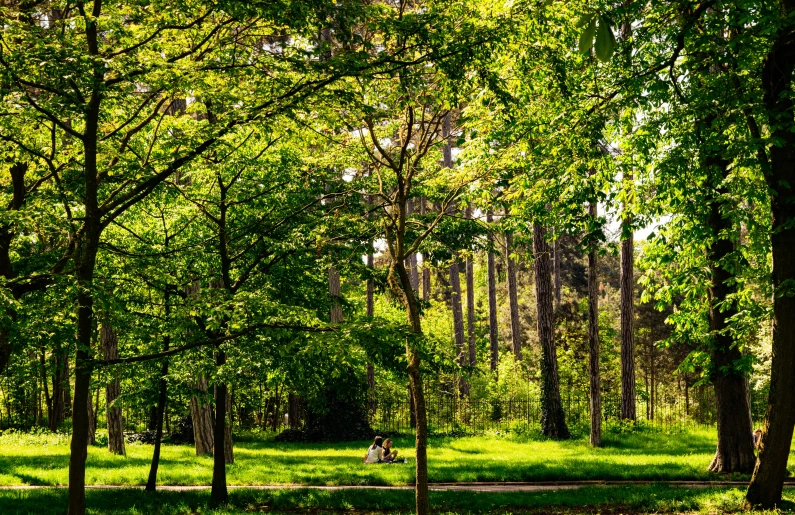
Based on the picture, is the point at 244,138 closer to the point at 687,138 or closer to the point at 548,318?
the point at 687,138

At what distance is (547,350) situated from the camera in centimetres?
2144

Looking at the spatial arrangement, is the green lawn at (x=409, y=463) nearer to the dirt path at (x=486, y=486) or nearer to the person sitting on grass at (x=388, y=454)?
the dirt path at (x=486, y=486)

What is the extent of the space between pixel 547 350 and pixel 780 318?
11742 mm

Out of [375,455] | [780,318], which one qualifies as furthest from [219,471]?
[780,318]

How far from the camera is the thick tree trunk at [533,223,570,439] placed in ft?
69.1

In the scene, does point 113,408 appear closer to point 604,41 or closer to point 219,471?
point 219,471

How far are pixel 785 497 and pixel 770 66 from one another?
268 inches

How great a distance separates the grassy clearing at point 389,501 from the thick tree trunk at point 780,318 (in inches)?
28.2

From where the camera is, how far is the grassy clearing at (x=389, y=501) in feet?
36.2

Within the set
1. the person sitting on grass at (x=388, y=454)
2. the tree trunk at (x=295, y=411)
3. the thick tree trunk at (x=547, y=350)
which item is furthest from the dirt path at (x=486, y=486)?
the tree trunk at (x=295, y=411)

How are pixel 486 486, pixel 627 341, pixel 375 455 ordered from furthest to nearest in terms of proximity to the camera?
pixel 627 341, pixel 375 455, pixel 486 486

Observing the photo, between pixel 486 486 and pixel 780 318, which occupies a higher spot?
pixel 780 318

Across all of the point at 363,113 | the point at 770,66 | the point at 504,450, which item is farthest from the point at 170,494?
the point at 770,66

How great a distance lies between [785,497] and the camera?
36.1 ft
